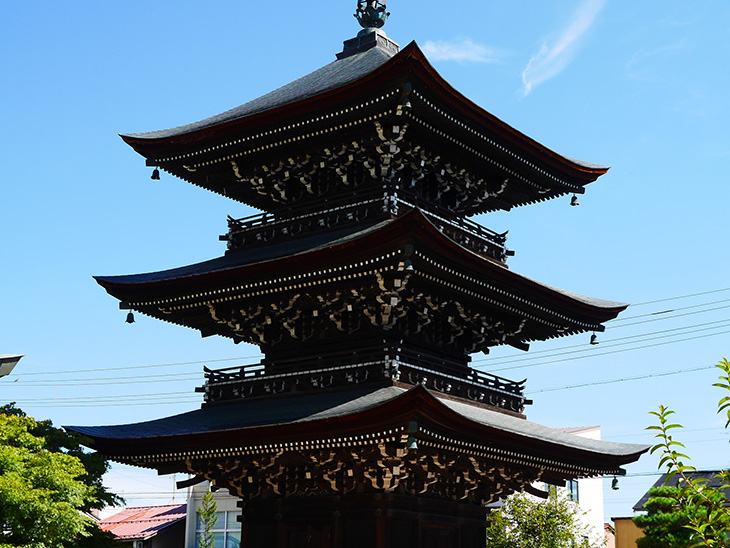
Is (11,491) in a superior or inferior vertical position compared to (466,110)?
inferior

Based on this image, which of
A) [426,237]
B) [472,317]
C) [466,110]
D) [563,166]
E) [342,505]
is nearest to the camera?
[426,237]

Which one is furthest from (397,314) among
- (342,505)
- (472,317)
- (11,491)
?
(11,491)

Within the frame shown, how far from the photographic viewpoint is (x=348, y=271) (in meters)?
22.5

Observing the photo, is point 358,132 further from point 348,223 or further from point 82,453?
point 82,453

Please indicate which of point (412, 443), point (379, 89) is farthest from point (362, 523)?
point (379, 89)

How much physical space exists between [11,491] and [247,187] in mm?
12045

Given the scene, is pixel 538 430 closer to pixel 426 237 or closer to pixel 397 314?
pixel 397 314

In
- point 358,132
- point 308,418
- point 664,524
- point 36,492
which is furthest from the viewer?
point 664,524

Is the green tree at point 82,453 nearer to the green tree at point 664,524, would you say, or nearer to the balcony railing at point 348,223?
the balcony railing at point 348,223

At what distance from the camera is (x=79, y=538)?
25531mm

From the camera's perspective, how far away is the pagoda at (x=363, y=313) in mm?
21734

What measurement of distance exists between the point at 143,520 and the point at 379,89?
44.3 metres

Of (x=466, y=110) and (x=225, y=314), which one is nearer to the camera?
(x=466, y=110)

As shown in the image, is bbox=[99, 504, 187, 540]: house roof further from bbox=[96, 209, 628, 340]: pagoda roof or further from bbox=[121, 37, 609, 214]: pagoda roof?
bbox=[121, 37, 609, 214]: pagoda roof
